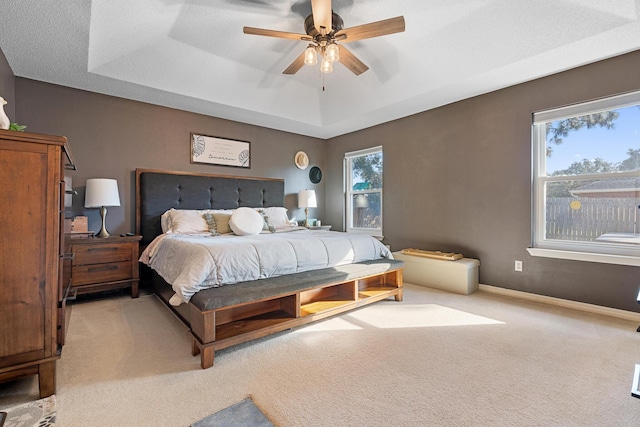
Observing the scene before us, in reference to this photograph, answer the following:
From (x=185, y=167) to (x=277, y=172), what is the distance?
1.45 m

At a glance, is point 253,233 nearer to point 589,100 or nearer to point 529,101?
point 529,101

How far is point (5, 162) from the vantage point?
1.40 m

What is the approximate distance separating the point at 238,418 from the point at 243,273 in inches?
38.2

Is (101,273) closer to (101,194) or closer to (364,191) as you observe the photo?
(101,194)

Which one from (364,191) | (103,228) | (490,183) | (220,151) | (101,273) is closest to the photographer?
(101,273)

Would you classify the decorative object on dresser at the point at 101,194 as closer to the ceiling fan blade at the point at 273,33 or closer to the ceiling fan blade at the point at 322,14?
the ceiling fan blade at the point at 273,33

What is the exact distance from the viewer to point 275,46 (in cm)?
310

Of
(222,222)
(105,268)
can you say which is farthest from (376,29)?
(105,268)

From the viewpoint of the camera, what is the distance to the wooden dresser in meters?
1.40

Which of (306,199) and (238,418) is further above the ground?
(306,199)

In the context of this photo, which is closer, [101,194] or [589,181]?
[589,181]

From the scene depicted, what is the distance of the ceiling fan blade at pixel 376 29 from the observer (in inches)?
80.7

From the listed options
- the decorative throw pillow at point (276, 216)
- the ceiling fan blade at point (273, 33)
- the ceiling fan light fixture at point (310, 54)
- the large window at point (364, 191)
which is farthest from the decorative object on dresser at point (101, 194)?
the large window at point (364, 191)

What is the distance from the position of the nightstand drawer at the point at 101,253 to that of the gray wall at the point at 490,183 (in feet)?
11.5
